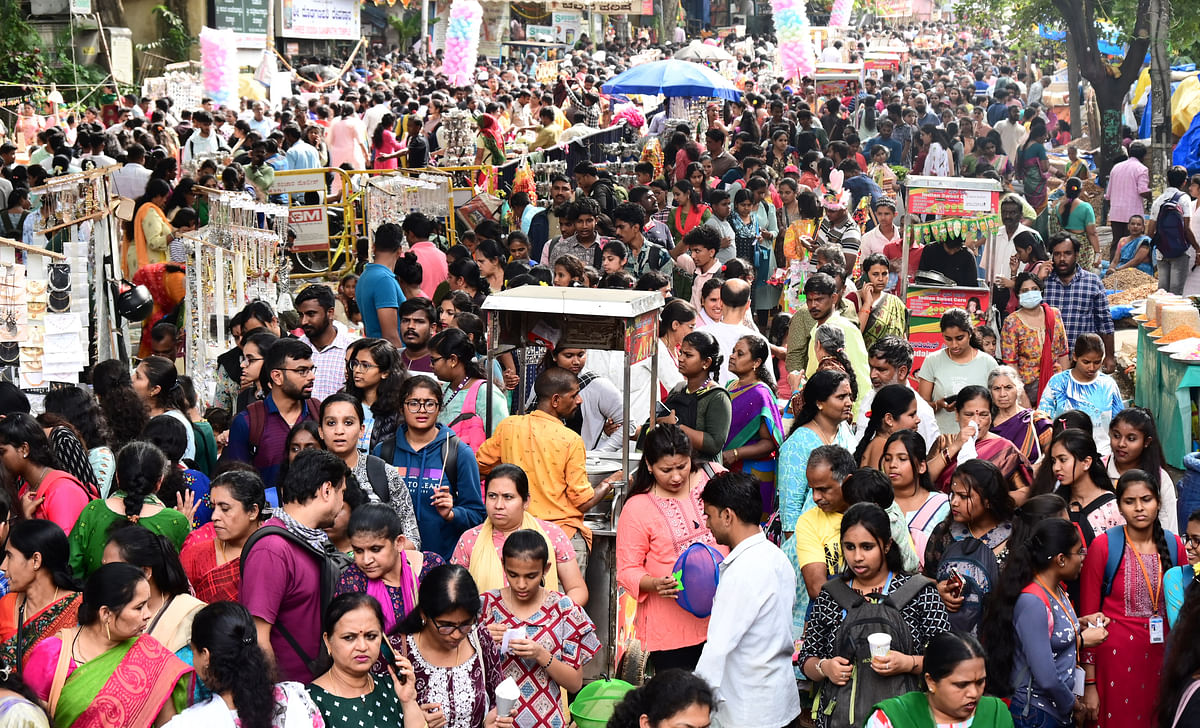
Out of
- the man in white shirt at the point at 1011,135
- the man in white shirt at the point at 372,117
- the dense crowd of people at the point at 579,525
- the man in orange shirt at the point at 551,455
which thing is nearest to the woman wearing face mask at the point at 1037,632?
the dense crowd of people at the point at 579,525

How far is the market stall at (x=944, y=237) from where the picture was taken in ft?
34.9

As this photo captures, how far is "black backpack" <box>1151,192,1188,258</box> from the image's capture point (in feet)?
43.6

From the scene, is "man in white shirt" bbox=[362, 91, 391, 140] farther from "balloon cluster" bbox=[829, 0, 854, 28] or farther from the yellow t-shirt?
"balloon cluster" bbox=[829, 0, 854, 28]

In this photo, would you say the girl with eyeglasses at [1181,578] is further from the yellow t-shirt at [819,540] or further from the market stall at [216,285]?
the market stall at [216,285]

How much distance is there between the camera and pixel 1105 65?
70.0 feet

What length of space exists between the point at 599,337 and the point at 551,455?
0.88m

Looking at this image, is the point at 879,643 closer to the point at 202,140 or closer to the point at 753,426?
the point at 753,426

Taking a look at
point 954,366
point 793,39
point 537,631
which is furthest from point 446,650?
point 793,39

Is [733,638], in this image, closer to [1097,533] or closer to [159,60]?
[1097,533]

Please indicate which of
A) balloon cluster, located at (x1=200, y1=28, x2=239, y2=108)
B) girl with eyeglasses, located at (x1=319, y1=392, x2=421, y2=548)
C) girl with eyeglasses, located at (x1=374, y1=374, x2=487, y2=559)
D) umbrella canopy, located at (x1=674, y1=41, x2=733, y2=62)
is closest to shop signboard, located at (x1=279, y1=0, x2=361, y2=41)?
balloon cluster, located at (x1=200, y1=28, x2=239, y2=108)

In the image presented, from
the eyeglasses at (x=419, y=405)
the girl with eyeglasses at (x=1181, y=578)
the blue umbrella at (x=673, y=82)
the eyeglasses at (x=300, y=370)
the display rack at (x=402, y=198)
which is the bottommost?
the girl with eyeglasses at (x=1181, y=578)

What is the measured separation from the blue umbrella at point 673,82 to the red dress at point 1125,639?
15986 millimetres

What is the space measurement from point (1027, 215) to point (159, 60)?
→ 79.4 ft

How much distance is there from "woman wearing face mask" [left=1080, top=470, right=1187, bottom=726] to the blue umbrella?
52.1 feet
